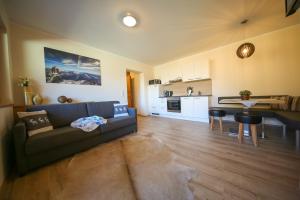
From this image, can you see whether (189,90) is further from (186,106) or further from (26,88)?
(26,88)

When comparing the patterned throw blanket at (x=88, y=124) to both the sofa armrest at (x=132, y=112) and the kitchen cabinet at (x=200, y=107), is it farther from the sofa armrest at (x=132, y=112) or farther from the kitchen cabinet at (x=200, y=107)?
the kitchen cabinet at (x=200, y=107)

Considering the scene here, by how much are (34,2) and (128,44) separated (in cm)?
205

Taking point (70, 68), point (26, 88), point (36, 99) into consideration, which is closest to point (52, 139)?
point (36, 99)

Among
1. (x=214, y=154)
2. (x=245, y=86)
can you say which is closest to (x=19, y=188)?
(x=214, y=154)

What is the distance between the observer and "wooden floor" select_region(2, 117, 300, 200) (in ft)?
3.77

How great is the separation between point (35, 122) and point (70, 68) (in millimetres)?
1757

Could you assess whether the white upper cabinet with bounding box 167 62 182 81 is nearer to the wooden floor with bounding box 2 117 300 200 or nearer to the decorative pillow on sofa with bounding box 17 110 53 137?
the wooden floor with bounding box 2 117 300 200

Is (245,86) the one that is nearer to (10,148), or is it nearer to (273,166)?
(273,166)

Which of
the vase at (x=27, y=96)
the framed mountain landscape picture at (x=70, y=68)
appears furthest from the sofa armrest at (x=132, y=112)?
the vase at (x=27, y=96)

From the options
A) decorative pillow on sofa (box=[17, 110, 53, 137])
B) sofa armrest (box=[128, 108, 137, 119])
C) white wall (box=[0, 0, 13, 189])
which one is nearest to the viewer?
white wall (box=[0, 0, 13, 189])

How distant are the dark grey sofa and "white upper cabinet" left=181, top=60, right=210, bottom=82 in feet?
9.19

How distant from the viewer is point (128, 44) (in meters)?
3.55

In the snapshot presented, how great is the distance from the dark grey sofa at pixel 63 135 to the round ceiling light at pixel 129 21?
200 cm

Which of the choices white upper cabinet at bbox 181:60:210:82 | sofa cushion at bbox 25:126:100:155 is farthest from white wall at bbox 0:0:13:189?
white upper cabinet at bbox 181:60:210:82
